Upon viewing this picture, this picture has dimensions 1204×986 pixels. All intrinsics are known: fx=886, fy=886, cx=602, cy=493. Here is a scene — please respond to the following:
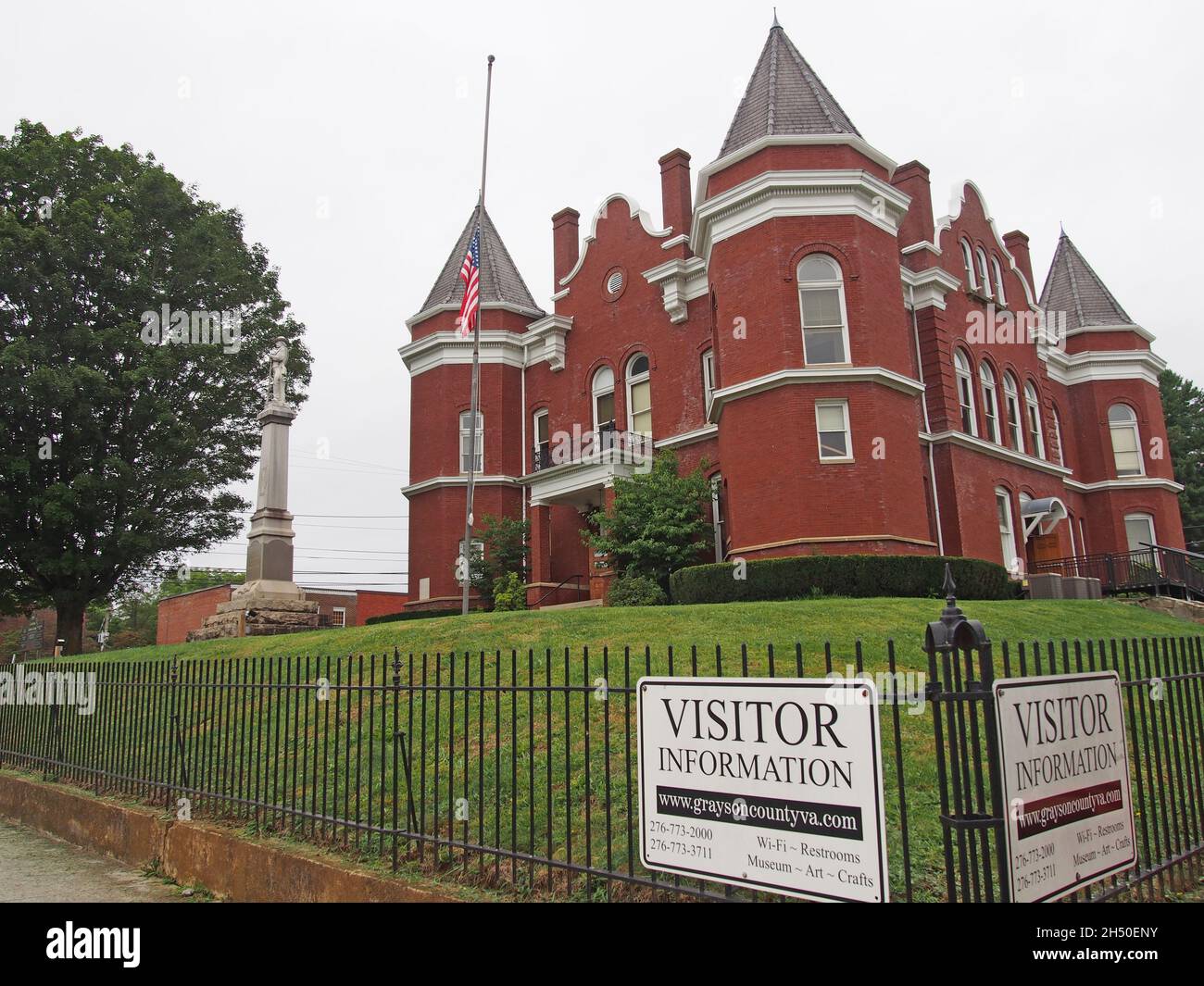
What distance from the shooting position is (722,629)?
11938 millimetres

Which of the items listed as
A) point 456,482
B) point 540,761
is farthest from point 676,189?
point 540,761

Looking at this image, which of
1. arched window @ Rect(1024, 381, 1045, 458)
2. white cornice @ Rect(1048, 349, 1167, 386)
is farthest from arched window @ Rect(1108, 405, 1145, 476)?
arched window @ Rect(1024, 381, 1045, 458)

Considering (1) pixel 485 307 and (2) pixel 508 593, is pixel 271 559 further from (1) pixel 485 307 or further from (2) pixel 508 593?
(1) pixel 485 307

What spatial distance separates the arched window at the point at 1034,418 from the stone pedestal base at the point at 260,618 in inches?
917

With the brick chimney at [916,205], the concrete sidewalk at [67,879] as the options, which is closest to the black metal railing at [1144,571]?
the brick chimney at [916,205]

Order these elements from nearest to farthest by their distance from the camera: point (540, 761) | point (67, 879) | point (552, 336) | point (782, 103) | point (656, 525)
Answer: point (540, 761)
point (67, 879)
point (656, 525)
point (782, 103)
point (552, 336)

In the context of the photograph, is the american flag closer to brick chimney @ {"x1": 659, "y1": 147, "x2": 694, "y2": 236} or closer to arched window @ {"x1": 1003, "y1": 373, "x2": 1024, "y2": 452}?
brick chimney @ {"x1": 659, "y1": 147, "x2": 694, "y2": 236}

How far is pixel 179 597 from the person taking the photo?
1633 inches

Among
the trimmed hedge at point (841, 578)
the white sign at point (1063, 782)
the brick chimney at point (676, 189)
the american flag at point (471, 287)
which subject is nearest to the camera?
the white sign at point (1063, 782)

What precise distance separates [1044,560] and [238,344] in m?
26.8

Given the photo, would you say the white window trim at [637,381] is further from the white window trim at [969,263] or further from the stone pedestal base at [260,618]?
the stone pedestal base at [260,618]

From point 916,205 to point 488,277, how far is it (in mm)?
14599

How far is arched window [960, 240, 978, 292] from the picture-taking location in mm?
27406

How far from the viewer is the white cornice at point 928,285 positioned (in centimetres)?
2428
